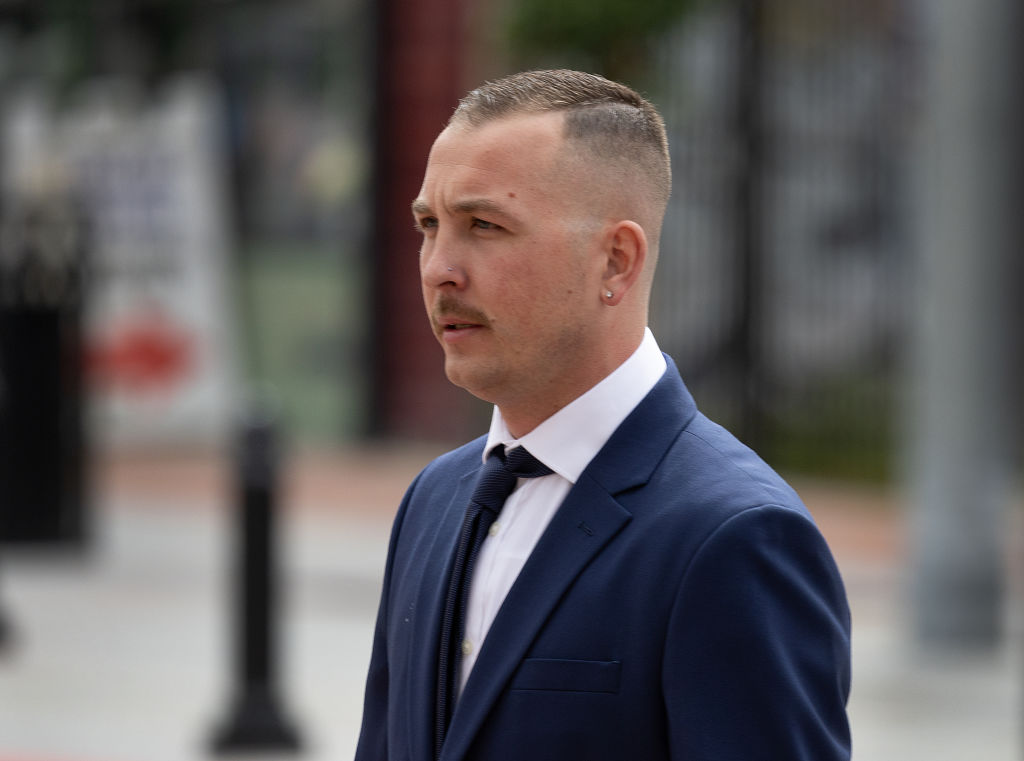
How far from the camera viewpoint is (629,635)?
172cm

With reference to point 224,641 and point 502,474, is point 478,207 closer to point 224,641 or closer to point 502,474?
point 502,474

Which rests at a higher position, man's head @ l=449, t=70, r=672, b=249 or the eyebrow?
man's head @ l=449, t=70, r=672, b=249

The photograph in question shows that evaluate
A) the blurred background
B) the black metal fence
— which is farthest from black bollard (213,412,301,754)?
the black metal fence

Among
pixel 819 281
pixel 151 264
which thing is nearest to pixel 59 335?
pixel 151 264

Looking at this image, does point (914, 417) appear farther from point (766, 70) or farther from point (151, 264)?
point (151, 264)

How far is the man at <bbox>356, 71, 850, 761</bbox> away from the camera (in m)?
1.69

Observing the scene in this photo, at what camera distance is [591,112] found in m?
1.84

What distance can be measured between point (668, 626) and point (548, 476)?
0.95 ft

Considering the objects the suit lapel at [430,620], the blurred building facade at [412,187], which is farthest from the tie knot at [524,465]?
the blurred building facade at [412,187]

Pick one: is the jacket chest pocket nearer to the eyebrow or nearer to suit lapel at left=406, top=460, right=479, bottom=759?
suit lapel at left=406, top=460, right=479, bottom=759

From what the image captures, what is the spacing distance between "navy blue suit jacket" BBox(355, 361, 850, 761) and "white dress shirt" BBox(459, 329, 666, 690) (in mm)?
26

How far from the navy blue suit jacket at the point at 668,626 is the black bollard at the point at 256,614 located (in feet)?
15.0

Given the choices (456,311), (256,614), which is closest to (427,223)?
(456,311)

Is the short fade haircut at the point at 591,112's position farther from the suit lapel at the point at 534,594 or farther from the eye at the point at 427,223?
the suit lapel at the point at 534,594
